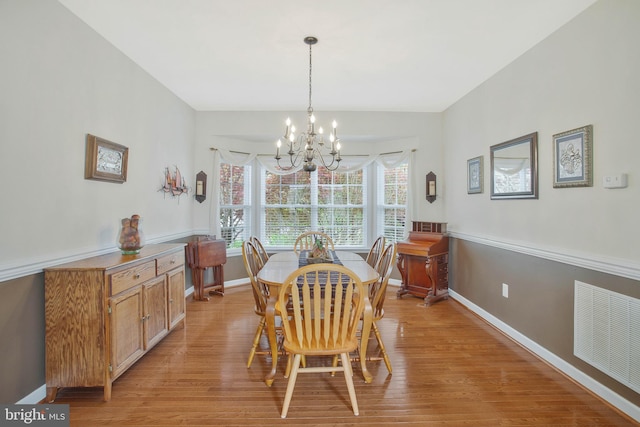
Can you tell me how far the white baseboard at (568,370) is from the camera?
1882 mm

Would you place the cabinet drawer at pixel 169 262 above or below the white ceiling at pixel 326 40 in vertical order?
below

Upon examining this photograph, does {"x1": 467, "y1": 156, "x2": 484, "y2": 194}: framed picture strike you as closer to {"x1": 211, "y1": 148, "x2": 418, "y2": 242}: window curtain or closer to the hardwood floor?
{"x1": 211, "y1": 148, "x2": 418, "y2": 242}: window curtain

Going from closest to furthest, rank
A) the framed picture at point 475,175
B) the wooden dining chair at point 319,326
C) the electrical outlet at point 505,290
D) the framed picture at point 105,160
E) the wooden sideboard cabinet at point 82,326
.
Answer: the wooden dining chair at point 319,326 → the wooden sideboard cabinet at point 82,326 → the framed picture at point 105,160 → the electrical outlet at point 505,290 → the framed picture at point 475,175

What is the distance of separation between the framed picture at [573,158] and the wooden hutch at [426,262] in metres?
1.69

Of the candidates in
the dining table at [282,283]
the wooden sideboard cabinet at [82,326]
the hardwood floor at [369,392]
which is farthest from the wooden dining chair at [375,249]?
the wooden sideboard cabinet at [82,326]

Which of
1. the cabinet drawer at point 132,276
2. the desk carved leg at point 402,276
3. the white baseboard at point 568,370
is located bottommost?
the white baseboard at point 568,370

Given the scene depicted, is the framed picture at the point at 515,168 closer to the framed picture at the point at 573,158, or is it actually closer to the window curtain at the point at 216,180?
the framed picture at the point at 573,158

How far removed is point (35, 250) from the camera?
6.46 ft

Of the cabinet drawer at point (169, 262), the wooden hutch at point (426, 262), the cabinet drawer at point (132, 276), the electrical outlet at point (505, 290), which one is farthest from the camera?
the wooden hutch at point (426, 262)

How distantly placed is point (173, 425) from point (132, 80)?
9.99 ft

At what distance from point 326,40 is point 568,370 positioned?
328 cm

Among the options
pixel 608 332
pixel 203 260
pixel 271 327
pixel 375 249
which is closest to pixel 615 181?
pixel 608 332

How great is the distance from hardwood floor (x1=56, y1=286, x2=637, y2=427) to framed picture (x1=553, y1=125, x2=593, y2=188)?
4.87 feet

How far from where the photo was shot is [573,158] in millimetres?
2295
